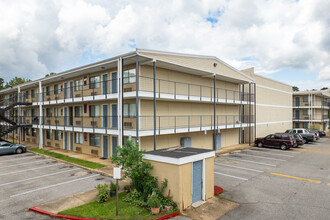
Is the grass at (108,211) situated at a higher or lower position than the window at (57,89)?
lower

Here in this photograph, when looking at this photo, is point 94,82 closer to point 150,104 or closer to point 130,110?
point 130,110

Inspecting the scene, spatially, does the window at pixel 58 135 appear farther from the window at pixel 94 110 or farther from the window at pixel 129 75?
the window at pixel 129 75

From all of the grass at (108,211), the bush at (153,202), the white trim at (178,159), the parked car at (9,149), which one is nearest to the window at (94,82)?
Answer: the parked car at (9,149)

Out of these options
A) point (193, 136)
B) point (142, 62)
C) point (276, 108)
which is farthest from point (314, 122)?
point (142, 62)

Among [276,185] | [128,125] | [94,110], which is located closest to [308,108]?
[276,185]

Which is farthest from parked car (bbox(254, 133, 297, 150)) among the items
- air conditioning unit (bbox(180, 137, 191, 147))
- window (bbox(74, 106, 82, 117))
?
window (bbox(74, 106, 82, 117))

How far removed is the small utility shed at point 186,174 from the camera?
30.2 feet

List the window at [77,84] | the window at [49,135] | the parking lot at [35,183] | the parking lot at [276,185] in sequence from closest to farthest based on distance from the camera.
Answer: the parking lot at [276,185] < the parking lot at [35,183] < the window at [77,84] < the window at [49,135]

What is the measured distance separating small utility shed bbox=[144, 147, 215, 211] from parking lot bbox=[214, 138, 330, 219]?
1.56 m

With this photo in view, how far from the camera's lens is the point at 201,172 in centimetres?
1025

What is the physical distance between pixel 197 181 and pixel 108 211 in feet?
13.2

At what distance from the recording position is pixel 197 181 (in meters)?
10.0

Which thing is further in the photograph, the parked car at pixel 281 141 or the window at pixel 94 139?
the parked car at pixel 281 141

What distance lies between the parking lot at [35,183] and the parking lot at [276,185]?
768 centimetres
